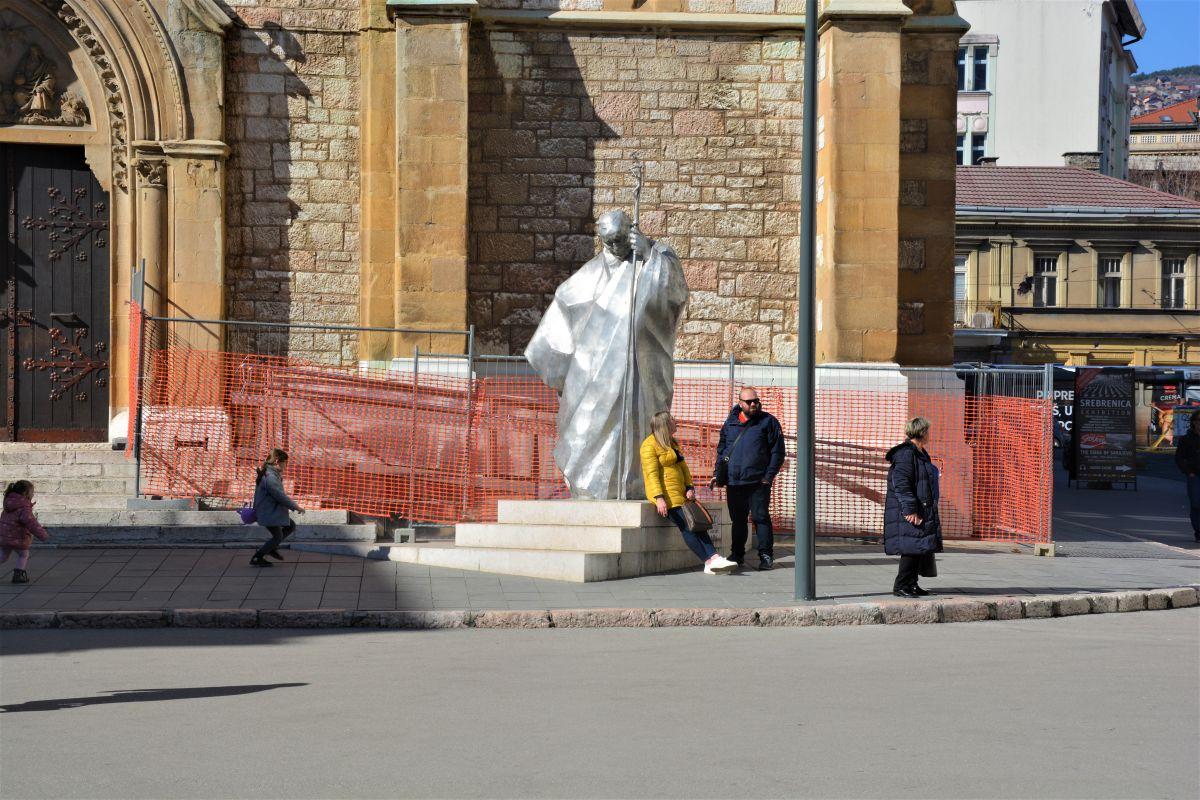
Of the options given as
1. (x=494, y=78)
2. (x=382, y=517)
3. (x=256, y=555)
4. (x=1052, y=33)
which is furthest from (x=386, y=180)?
(x=1052, y=33)

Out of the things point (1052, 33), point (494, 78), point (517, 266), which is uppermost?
point (1052, 33)

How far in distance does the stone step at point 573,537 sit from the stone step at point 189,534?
1.29 meters

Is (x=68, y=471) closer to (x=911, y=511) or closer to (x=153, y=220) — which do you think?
(x=153, y=220)

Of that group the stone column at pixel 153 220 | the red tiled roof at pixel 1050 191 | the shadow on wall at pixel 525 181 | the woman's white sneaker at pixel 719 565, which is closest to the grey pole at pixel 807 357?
the woman's white sneaker at pixel 719 565

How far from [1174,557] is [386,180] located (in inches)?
366

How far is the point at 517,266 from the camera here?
651 inches

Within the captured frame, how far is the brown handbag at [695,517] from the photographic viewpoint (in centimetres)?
1171

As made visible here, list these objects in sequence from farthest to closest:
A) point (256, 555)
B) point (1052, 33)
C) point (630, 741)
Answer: point (1052, 33) < point (256, 555) < point (630, 741)

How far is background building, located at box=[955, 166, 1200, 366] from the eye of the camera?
46875 millimetres

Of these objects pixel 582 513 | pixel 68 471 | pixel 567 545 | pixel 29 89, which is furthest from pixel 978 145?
pixel 567 545

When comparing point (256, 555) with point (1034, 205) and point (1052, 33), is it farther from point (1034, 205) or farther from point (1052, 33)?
point (1052, 33)

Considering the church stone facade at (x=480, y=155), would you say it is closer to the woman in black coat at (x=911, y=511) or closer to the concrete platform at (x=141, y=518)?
the concrete platform at (x=141, y=518)

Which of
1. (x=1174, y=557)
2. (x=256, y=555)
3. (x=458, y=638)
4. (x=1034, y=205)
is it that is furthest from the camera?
(x=1034, y=205)

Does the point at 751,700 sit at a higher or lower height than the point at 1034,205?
lower
